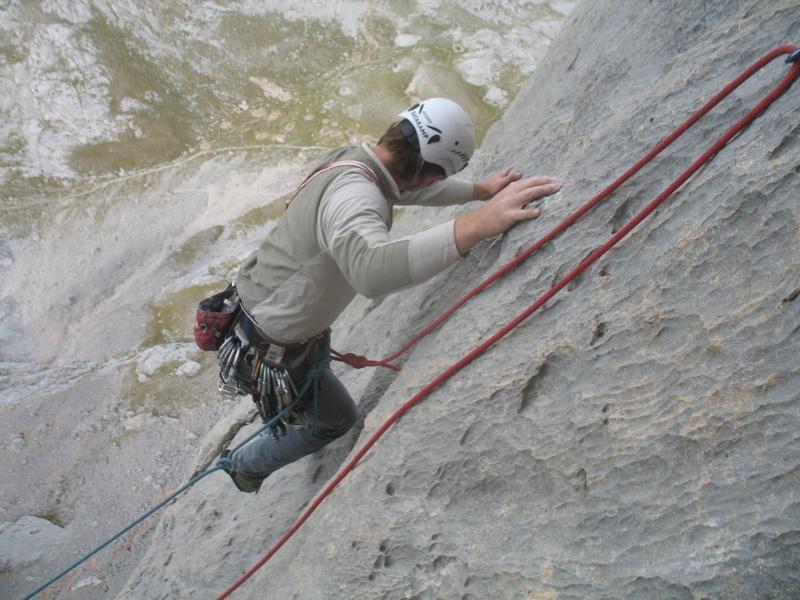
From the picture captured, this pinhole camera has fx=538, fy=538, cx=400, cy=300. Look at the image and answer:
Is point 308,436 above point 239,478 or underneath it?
above

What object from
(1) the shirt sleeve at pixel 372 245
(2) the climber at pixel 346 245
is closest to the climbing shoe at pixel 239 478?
(2) the climber at pixel 346 245

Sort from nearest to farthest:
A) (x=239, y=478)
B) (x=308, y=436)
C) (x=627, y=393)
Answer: (x=627, y=393) → (x=308, y=436) → (x=239, y=478)

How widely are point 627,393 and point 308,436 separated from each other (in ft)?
9.71

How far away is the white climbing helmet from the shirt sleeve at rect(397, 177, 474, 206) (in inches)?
31.6

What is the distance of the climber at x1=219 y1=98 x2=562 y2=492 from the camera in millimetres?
3020

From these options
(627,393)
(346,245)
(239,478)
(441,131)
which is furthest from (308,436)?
(627,393)

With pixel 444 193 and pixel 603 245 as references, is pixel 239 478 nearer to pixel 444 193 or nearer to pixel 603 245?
pixel 444 193

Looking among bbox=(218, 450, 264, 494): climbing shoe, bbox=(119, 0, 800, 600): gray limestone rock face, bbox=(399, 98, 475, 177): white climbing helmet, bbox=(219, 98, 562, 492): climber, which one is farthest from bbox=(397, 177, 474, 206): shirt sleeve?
bbox=(218, 450, 264, 494): climbing shoe

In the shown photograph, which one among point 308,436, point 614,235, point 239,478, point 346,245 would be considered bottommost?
point 239,478

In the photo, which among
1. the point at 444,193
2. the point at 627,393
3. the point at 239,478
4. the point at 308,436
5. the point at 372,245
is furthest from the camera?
the point at 239,478

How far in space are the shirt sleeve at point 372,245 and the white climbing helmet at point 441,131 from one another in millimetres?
533

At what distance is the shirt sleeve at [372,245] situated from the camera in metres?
2.94

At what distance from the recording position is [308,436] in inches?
183

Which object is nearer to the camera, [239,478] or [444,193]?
[444,193]
